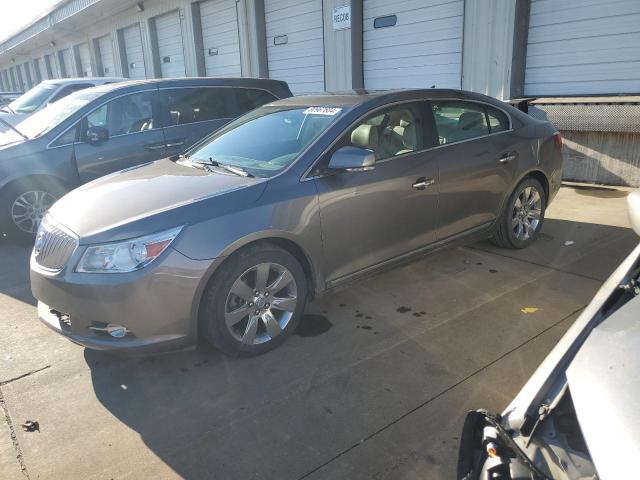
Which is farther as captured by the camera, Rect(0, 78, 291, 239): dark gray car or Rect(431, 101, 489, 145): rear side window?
Rect(0, 78, 291, 239): dark gray car

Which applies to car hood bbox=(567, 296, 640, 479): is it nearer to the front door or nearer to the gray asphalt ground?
the gray asphalt ground

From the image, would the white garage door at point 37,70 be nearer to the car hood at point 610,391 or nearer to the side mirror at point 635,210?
the side mirror at point 635,210

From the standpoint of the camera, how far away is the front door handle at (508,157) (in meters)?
4.62

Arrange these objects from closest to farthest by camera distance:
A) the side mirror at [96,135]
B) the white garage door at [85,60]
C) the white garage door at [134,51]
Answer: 1. the side mirror at [96,135]
2. the white garage door at [134,51]
3. the white garage door at [85,60]

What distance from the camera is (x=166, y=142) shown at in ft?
20.6

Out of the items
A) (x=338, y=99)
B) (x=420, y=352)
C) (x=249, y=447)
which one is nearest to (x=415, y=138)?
(x=338, y=99)

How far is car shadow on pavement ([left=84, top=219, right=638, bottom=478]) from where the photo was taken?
251cm

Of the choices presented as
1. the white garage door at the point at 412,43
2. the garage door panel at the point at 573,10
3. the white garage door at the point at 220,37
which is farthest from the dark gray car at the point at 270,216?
the white garage door at the point at 220,37

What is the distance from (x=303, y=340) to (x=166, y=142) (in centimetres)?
374

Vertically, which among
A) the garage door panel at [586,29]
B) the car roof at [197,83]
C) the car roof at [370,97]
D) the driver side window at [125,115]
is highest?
the garage door panel at [586,29]

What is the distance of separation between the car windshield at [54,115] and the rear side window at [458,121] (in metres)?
4.07

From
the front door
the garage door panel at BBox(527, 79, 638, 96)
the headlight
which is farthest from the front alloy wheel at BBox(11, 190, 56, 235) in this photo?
the garage door panel at BBox(527, 79, 638, 96)

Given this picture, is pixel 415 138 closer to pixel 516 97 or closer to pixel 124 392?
pixel 124 392

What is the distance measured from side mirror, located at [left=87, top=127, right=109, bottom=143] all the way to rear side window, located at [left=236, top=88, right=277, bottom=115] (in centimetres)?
176
